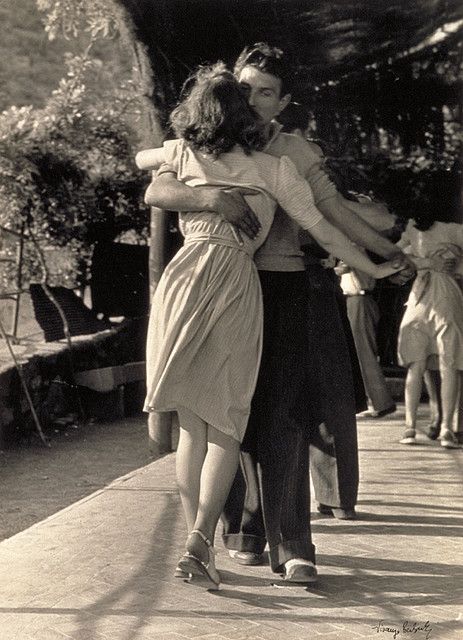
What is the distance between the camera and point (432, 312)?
9281mm

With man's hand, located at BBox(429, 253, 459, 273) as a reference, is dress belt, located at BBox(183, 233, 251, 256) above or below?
above

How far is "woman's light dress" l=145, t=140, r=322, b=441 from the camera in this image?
4.52 m

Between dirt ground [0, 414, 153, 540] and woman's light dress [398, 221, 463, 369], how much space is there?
1.99 metres

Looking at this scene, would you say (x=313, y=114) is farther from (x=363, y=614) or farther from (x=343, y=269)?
(x=363, y=614)

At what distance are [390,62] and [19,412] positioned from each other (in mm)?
4269

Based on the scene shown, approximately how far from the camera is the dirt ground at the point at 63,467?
813cm

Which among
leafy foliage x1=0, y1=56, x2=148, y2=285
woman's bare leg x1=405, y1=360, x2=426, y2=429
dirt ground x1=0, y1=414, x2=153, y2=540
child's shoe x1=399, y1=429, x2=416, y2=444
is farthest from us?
leafy foliage x1=0, y1=56, x2=148, y2=285

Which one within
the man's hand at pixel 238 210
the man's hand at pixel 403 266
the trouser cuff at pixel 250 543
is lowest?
the trouser cuff at pixel 250 543

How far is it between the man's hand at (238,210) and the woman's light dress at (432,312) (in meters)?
4.67

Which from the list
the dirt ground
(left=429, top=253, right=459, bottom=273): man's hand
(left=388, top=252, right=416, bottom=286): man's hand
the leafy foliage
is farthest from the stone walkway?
the leafy foliage

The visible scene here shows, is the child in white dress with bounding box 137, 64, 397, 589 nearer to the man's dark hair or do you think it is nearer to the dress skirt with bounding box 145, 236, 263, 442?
the dress skirt with bounding box 145, 236, 263, 442

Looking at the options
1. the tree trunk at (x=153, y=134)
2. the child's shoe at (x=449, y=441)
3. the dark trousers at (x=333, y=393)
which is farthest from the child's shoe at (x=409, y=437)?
the dark trousers at (x=333, y=393)

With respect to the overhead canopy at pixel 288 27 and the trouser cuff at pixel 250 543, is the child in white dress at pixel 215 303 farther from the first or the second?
the overhead canopy at pixel 288 27
